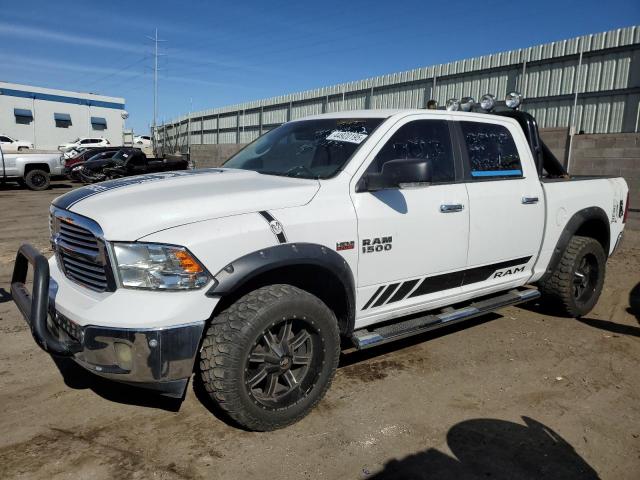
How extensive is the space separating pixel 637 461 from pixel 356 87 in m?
→ 14.6

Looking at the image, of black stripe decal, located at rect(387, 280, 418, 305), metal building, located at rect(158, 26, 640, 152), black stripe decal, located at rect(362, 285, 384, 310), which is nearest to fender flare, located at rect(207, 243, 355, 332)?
black stripe decal, located at rect(362, 285, 384, 310)

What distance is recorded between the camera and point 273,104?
2058cm

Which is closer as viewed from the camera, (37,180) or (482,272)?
(482,272)

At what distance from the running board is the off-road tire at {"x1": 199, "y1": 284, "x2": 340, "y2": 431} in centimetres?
36

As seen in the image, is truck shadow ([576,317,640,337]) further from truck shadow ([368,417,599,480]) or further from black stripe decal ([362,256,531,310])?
truck shadow ([368,417,599,480])

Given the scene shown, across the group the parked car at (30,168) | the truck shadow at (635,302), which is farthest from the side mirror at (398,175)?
the parked car at (30,168)

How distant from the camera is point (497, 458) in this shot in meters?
2.81

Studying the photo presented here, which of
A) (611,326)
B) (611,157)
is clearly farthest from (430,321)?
(611,157)

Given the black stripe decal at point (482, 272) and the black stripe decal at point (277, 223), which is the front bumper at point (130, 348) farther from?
the black stripe decal at point (482, 272)

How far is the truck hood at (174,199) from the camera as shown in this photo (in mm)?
2590

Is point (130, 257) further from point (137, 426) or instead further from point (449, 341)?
point (449, 341)

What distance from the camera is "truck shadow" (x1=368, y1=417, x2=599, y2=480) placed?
268 centimetres

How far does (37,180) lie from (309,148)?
18.0 m

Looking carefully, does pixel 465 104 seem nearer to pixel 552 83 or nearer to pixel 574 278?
pixel 574 278
